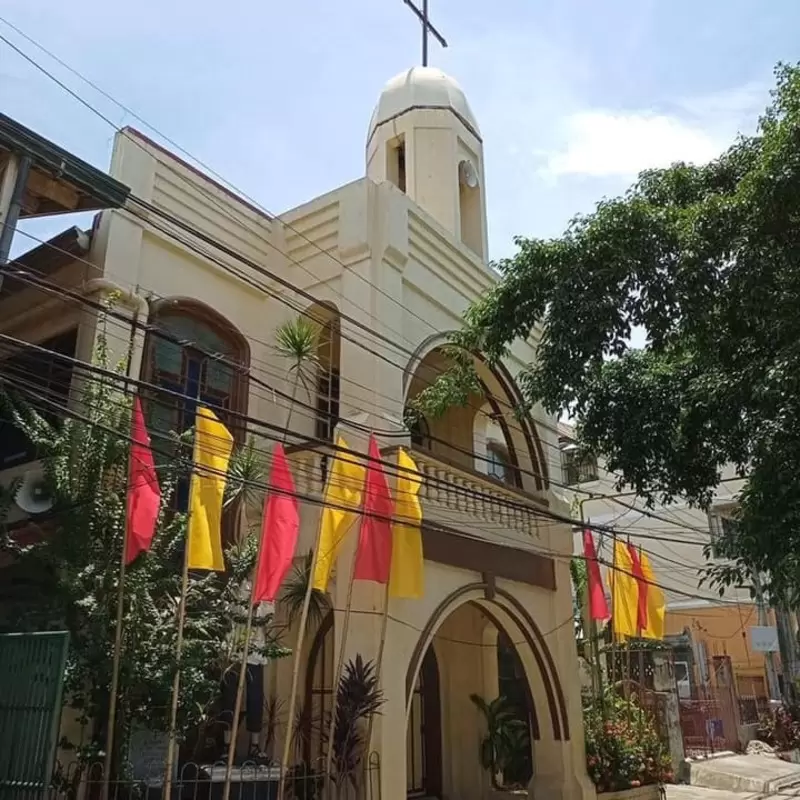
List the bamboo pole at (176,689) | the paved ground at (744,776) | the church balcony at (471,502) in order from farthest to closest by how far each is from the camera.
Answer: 1. the paved ground at (744,776)
2. the church balcony at (471,502)
3. the bamboo pole at (176,689)

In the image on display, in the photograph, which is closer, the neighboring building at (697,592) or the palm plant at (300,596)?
the palm plant at (300,596)

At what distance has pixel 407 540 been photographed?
862 cm

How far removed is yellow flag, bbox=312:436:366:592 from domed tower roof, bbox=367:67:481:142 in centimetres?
752

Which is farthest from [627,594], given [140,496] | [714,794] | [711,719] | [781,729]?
[140,496]

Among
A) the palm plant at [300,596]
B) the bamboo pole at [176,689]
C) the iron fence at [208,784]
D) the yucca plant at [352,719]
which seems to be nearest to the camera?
the bamboo pole at [176,689]

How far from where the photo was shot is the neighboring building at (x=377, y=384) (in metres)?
8.91

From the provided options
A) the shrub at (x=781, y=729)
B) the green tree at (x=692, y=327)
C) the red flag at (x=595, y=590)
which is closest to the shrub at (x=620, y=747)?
the red flag at (x=595, y=590)

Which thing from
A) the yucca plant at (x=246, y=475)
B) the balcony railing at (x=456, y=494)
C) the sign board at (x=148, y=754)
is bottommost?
the sign board at (x=148, y=754)

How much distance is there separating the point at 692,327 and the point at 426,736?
7.25 metres

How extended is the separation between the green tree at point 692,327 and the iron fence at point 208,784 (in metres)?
4.25

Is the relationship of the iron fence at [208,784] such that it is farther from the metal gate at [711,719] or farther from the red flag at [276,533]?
the metal gate at [711,719]

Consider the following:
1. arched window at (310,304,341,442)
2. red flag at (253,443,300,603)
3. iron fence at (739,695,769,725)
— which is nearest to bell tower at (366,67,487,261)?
arched window at (310,304,341,442)

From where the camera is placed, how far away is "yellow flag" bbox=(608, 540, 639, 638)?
1245 cm

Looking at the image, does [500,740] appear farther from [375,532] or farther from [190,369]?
[190,369]
